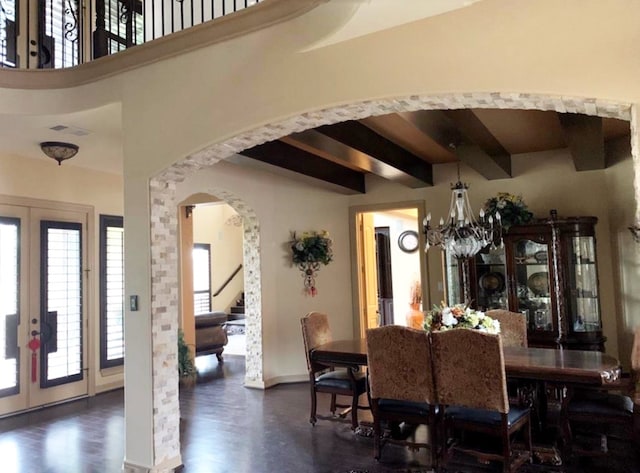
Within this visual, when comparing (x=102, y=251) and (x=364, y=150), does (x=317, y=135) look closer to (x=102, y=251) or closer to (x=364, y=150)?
(x=364, y=150)

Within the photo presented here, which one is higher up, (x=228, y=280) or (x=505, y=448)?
(x=228, y=280)

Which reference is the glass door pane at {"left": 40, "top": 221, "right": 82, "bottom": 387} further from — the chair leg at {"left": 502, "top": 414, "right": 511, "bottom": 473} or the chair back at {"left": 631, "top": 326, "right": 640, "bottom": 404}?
the chair back at {"left": 631, "top": 326, "right": 640, "bottom": 404}

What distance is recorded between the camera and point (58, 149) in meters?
4.71

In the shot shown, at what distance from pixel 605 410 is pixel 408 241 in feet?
22.9

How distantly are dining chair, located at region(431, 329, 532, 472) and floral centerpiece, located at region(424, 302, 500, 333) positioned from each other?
434 millimetres

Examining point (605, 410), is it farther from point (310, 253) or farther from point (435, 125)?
point (310, 253)

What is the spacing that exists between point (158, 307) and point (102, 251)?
2872 millimetres

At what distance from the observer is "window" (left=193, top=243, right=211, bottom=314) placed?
12516mm

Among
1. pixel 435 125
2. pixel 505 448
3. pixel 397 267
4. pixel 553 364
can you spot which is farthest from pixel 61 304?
pixel 397 267

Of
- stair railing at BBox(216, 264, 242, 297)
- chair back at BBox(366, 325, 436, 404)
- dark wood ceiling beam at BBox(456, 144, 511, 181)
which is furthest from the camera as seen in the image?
stair railing at BBox(216, 264, 242, 297)

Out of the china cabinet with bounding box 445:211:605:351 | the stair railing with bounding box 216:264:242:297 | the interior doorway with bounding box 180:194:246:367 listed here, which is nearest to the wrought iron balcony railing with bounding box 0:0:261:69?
the china cabinet with bounding box 445:211:605:351

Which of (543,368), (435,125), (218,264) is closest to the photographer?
(543,368)

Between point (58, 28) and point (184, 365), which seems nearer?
point (58, 28)

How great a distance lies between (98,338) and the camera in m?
5.86
